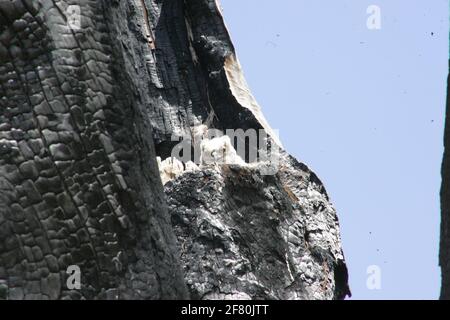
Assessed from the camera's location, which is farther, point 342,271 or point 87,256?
point 342,271

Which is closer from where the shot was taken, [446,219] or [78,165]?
[78,165]

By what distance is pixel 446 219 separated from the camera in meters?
4.64

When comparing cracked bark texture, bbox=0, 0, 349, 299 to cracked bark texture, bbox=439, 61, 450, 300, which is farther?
cracked bark texture, bbox=439, 61, 450, 300

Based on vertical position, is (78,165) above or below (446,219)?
above

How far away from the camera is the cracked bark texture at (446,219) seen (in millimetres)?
4609

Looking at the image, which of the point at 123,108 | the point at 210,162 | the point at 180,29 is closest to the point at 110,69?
the point at 123,108

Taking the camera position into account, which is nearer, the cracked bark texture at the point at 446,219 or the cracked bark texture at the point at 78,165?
the cracked bark texture at the point at 78,165

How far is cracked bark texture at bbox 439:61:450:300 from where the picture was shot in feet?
15.1

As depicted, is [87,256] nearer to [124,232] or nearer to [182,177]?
[124,232]

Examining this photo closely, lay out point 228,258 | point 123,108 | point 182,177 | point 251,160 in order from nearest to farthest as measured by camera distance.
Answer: point 123,108 < point 228,258 < point 182,177 < point 251,160

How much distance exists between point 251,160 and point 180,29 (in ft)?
3.97

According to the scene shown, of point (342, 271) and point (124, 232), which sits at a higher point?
point (124, 232)

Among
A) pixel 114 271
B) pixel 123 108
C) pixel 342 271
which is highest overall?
pixel 123 108

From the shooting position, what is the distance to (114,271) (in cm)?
413
